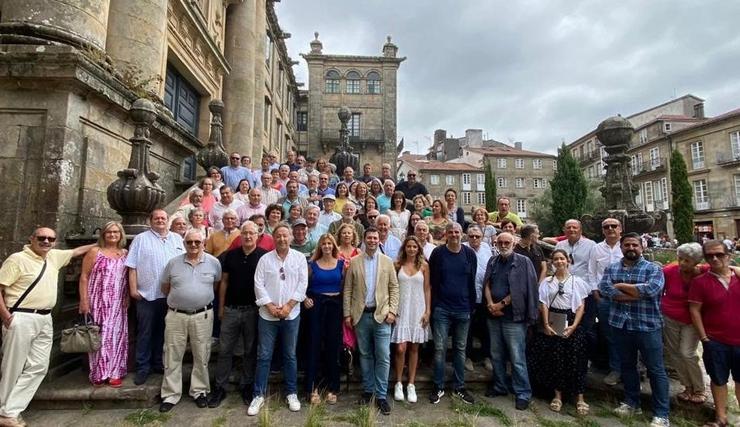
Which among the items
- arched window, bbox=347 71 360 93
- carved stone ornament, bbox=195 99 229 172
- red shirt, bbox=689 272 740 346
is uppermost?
arched window, bbox=347 71 360 93

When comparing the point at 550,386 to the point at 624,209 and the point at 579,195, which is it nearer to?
the point at 624,209

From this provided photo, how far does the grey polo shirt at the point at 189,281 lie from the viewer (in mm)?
4098

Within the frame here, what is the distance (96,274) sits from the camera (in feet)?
13.6

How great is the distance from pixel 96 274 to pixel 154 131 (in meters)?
3.79

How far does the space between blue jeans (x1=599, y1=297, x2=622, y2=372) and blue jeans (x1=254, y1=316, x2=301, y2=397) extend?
12.8ft

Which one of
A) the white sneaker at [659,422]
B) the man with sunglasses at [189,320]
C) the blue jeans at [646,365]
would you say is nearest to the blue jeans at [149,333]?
the man with sunglasses at [189,320]

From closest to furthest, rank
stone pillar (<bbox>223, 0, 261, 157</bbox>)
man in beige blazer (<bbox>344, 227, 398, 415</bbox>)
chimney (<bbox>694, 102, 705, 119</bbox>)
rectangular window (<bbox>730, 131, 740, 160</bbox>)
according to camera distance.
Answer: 1. man in beige blazer (<bbox>344, 227, 398, 415</bbox>)
2. stone pillar (<bbox>223, 0, 261, 157</bbox>)
3. rectangular window (<bbox>730, 131, 740, 160</bbox>)
4. chimney (<bbox>694, 102, 705, 119</bbox>)

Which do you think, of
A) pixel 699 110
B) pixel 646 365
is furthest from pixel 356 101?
pixel 699 110

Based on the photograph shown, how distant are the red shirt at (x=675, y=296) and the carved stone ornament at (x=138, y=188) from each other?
21.9ft

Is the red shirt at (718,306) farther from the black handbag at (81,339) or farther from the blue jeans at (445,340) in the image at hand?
the black handbag at (81,339)

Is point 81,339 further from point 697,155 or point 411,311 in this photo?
point 697,155

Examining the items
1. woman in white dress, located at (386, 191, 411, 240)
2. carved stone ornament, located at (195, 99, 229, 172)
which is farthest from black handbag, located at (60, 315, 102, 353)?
carved stone ornament, located at (195, 99, 229, 172)

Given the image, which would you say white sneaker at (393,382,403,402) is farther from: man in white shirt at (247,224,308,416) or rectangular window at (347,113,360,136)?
rectangular window at (347,113,360,136)

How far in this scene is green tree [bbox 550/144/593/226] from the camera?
31.8 meters
